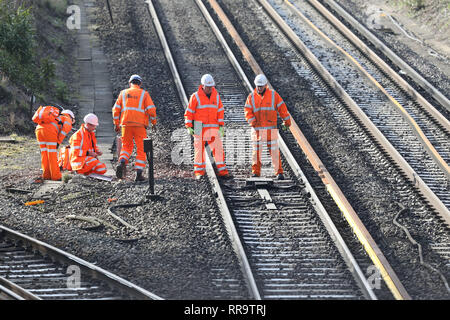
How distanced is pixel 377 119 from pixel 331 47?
16.0 feet

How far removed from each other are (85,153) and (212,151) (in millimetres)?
2194

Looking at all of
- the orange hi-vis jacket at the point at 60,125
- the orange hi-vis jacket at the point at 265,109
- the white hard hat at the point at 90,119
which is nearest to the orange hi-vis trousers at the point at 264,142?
the orange hi-vis jacket at the point at 265,109

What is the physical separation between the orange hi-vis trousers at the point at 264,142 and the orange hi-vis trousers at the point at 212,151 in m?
0.53

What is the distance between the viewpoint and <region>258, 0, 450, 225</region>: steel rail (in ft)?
37.4

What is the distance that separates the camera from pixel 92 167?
498 inches

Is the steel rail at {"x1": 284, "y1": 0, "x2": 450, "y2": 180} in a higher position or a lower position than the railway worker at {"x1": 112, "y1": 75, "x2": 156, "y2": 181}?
lower

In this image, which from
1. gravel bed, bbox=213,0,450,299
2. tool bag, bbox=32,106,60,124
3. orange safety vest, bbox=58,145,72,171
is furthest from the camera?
orange safety vest, bbox=58,145,72,171

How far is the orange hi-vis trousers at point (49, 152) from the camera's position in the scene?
1255 cm

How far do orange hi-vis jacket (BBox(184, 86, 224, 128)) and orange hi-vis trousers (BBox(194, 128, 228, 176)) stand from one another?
0.15m

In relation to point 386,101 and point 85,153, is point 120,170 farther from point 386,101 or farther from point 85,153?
point 386,101

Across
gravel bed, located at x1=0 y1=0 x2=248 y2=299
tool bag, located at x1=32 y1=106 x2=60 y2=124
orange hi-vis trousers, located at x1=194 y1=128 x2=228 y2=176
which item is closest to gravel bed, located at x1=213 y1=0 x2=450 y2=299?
orange hi-vis trousers, located at x1=194 y1=128 x2=228 y2=176

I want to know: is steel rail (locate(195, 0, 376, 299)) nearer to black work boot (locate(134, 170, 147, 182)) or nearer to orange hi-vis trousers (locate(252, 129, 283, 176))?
orange hi-vis trousers (locate(252, 129, 283, 176))

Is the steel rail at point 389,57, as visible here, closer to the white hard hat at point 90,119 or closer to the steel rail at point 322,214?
the steel rail at point 322,214
